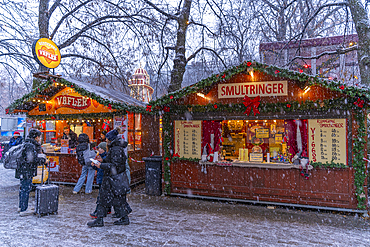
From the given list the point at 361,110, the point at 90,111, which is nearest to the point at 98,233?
the point at 90,111

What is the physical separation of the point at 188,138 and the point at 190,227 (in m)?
3.12

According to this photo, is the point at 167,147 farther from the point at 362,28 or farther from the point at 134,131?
the point at 362,28

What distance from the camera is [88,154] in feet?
24.9

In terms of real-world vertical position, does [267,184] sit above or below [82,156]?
below

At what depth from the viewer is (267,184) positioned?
6891 millimetres

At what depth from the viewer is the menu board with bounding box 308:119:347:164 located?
6324 millimetres

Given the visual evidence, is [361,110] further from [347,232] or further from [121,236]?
[121,236]

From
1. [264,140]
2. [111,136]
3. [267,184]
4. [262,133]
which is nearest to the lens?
[111,136]

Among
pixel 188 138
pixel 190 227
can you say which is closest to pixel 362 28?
pixel 188 138

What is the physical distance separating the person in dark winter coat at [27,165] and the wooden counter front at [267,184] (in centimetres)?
383

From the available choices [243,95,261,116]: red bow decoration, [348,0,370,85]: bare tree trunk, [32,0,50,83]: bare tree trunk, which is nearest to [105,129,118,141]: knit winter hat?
[243,95,261,116]: red bow decoration

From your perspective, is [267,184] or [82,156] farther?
[82,156]

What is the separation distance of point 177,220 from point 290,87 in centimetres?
464

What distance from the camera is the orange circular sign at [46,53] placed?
7.48 meters
